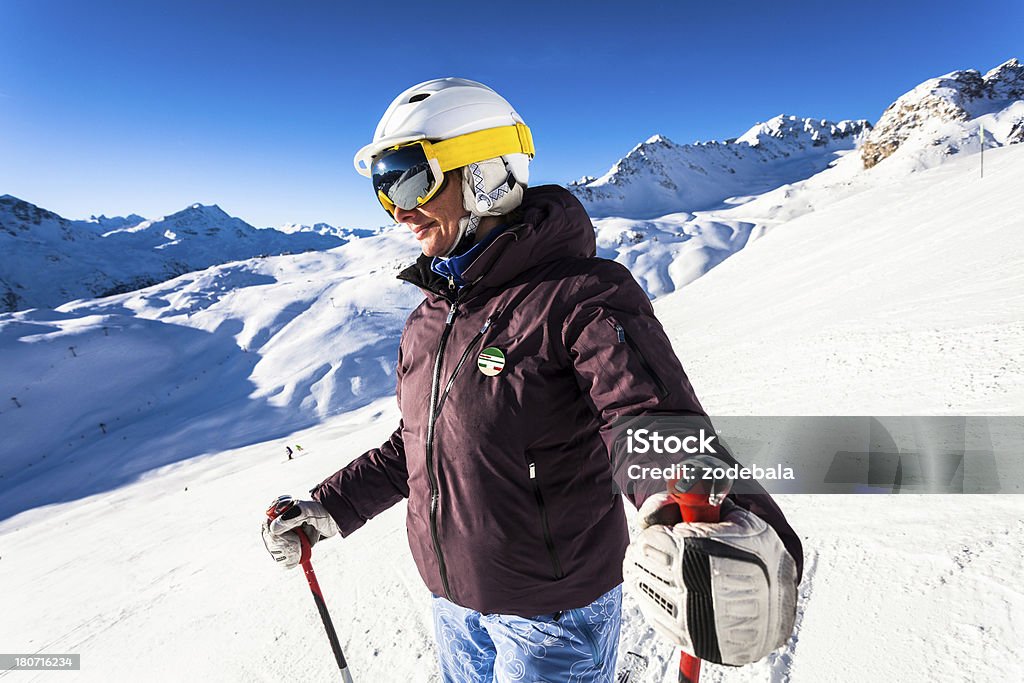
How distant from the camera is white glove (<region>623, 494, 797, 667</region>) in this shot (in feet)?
3.27

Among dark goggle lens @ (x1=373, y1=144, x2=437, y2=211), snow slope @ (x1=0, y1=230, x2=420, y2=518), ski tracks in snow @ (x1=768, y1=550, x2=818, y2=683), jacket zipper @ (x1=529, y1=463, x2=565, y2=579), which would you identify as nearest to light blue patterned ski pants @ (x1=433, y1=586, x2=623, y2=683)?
jacket zipper @ (x1=529, y1=463, x2=565, y2=579)

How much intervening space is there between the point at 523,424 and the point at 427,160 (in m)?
1.27

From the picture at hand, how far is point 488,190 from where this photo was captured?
2.09 meters

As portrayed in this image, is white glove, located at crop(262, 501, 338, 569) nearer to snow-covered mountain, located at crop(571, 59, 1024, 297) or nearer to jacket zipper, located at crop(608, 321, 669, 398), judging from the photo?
jacket zipper, located at crop(608, 321, 669, 398)

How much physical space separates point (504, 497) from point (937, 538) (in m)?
3.35

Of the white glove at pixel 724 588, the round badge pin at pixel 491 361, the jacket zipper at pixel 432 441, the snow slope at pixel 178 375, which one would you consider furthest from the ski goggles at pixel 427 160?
the snow slope at pixel 178 375

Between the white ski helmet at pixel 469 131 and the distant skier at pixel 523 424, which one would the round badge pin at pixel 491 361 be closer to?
the distant skier at pixel 523 424

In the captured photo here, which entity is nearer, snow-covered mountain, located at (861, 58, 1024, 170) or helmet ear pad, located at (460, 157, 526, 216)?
helmet ear pad, located at (460, 157, 526, 216)

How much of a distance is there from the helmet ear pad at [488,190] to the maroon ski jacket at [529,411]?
0.57ft

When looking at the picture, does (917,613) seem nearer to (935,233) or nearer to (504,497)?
(504,497)

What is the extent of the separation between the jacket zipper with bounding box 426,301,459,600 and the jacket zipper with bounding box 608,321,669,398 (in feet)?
2.31

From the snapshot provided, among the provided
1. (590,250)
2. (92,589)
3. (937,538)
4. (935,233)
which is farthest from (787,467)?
(935,233)

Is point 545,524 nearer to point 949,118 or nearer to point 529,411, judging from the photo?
point 529,411

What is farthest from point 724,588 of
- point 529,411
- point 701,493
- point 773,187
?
point 773,187
